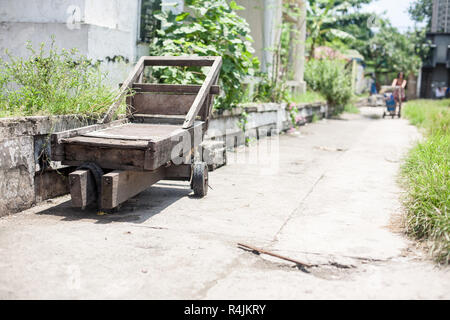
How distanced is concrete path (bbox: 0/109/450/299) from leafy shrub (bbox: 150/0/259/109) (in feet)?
6.57

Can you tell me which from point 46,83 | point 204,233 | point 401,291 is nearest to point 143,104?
point 46,83

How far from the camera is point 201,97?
536cm

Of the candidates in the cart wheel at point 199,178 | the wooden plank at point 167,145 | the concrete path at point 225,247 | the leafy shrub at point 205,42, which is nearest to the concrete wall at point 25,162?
the concrete path at point 225,247

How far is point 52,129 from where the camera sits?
15.3 feet

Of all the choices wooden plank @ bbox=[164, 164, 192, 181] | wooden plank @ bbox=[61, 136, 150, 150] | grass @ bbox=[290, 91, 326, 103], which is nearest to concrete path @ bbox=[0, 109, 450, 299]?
wooden plank @ bbox=[164, 164, 192, 181]

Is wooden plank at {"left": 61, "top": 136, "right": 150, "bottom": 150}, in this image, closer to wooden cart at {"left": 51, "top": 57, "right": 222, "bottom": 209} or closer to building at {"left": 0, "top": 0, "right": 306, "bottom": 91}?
wooden cart at {"left": 51, "top": 57, "right": 222, "bottom": 209}

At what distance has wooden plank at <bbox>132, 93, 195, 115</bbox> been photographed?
5723 millimetres

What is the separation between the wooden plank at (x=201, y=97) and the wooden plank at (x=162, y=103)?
0.27m

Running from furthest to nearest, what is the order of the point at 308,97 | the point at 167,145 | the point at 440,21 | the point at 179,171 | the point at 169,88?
the point at 440,21 < the point at 308,97 < the point at 169,88 < the point at 179,171 < the point at 167,145

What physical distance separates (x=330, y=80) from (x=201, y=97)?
40.1 feet

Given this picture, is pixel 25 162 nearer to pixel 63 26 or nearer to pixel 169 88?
pixel 169 88

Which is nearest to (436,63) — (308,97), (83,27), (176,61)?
(308,97)
